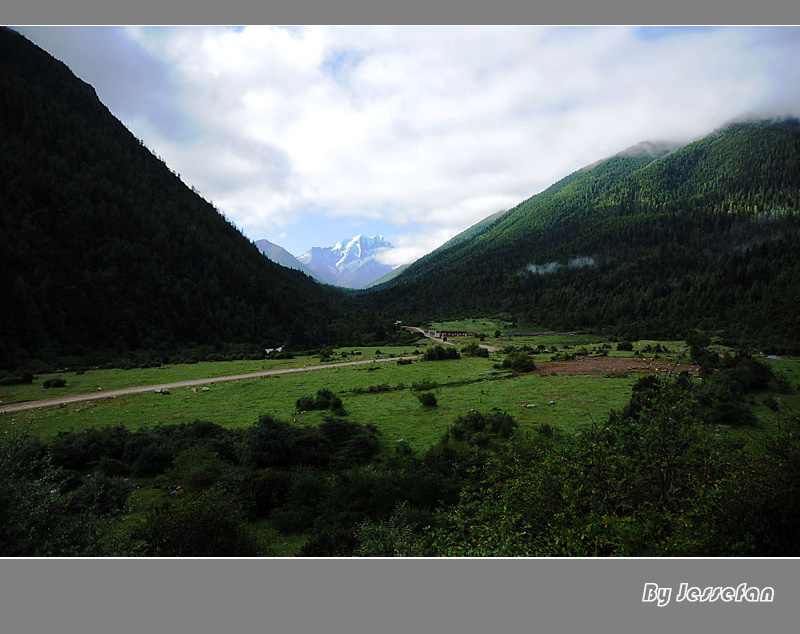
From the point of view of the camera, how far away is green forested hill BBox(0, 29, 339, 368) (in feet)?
184

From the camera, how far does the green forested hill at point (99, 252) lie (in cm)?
Result: 5597

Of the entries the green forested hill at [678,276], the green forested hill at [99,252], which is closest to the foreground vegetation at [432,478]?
the green forested hill at [99,252]

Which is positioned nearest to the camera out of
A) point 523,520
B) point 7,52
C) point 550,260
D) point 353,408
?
point 523,520

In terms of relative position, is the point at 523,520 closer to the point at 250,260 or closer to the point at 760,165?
the point at 250,260

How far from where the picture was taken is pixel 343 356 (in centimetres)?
5778

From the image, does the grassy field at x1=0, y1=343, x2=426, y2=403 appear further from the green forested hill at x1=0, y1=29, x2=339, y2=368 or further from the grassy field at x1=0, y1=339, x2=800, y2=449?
the green forested hill at x1=0, y1=29, x2=339, y2=368

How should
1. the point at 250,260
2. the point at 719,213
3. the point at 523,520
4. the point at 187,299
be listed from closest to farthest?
the point at 523,520 < the point at 187,299 < the point at 250,260 < the point at 719,213

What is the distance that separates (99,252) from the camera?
71.7 m

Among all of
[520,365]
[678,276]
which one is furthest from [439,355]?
[678,276]

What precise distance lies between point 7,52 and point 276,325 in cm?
10972

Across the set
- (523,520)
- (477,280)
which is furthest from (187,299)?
(477,280)

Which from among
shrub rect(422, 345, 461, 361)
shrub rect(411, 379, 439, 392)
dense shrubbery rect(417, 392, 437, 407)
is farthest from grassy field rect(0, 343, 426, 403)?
dense shrubbery rect(417, 392, 437, 407)

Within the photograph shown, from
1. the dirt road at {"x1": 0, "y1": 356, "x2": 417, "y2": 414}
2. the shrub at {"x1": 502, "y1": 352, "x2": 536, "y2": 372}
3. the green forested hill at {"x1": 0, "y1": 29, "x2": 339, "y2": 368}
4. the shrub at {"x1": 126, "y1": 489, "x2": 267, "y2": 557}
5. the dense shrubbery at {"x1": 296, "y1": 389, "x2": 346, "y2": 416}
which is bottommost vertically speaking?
the shrub at {"x1": 502, "y1": 352, "x2": 536, "y2": 372}

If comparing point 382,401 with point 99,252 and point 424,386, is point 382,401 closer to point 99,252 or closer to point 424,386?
point 424,386
